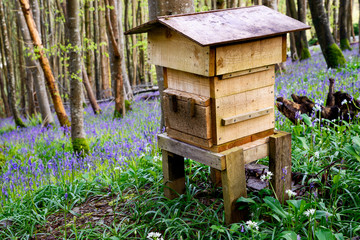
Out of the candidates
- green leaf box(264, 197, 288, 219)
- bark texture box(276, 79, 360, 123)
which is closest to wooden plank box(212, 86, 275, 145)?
green leaf box(264, 197, 288, 219)

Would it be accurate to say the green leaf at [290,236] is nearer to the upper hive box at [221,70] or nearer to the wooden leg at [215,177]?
the upper hive box at [221,70]

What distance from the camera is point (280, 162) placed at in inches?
149

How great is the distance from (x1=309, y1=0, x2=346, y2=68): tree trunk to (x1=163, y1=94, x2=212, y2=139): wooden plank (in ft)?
25.1

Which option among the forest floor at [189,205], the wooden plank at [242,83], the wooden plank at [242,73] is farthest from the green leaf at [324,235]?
the wooden plank at [242,73]

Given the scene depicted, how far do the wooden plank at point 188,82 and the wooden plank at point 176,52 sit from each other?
0.30 ft

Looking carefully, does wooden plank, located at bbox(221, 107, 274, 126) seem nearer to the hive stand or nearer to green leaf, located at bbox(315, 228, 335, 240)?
the hive stand

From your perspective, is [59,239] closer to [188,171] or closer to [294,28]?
[188,171]

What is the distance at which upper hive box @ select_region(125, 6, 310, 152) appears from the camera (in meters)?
3.31

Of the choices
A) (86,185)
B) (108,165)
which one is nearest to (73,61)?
(108,165)

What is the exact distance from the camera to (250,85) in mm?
3598

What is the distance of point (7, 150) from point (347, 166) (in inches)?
284

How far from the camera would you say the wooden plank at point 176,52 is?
3.32 meters

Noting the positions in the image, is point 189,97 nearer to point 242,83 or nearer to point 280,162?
point 242,83

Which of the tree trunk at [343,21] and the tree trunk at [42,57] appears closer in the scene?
the tree trunk at [42,57]
